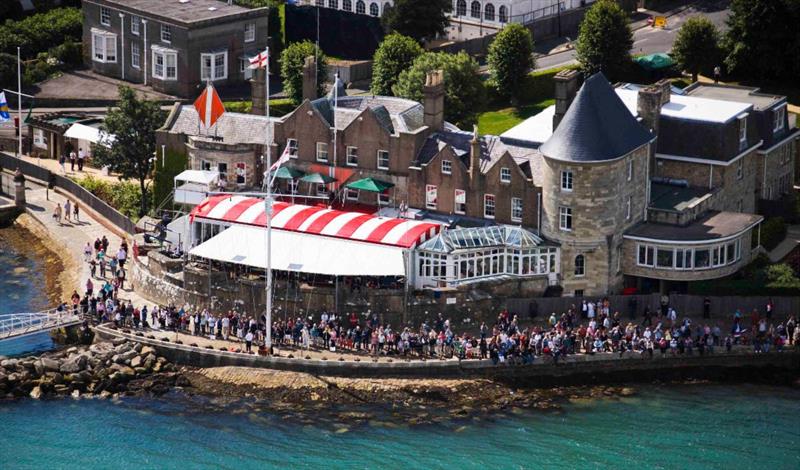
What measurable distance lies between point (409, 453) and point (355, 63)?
56.2 m

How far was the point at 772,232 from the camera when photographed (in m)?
117

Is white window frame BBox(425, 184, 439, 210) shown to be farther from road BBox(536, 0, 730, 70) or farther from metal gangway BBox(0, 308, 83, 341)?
road BBox(536, 0, 730, 70)

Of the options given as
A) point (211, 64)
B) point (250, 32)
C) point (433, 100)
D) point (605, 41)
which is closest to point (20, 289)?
point (433, 100)

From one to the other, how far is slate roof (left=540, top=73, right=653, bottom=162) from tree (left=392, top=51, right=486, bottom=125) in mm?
24072

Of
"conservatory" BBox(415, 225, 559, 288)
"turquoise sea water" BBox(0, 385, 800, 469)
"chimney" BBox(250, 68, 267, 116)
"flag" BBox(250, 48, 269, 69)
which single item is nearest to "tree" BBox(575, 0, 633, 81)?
"chimney" BBox(250, 68, 267, 116)

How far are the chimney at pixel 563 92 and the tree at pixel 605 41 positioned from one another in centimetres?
2688

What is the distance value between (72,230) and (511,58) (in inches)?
1308

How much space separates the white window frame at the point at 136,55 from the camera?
14725 cm

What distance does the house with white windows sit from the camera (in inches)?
5684

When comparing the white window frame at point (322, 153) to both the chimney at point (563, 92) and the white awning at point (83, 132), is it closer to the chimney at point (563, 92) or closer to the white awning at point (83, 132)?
the chimney at point (563, 92)

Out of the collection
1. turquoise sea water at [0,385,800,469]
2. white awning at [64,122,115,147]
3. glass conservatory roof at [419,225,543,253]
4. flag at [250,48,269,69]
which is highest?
flag at [250,48,269,69]

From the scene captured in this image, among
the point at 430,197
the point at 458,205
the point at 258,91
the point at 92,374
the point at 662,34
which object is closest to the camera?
the point at 92,374

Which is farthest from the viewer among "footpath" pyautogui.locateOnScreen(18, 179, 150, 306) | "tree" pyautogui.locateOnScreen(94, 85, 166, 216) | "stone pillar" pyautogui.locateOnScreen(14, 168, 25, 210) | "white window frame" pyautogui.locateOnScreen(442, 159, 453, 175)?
"stone pillar" pyautogui.locateOnScreen(14, 168, 25, 210)

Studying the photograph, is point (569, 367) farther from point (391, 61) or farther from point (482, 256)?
point (391, 61)
